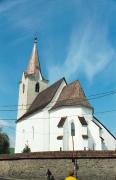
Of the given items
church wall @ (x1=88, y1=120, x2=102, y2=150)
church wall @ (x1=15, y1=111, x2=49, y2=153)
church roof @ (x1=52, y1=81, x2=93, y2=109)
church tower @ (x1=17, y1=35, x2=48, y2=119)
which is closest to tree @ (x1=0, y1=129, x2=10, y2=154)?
church wall @ (x1=15, y1=111, x2=49, y2=153)

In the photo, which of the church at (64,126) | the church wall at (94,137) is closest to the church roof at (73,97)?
the church at (64,126)

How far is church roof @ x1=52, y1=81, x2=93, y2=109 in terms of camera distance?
114 feet

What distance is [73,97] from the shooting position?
35.6 m

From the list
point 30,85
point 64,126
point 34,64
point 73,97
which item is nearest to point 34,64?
point 34,64

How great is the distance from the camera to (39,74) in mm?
51250

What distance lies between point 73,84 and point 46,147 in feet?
30.4

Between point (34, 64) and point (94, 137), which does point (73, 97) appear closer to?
point (94, 137)

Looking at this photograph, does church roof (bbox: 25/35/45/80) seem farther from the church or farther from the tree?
the tree

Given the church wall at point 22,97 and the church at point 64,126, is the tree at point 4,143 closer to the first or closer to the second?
the church at point 64,126

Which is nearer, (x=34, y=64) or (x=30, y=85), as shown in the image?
(x=30, y=85)

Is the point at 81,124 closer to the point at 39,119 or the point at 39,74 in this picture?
the point at 39,119

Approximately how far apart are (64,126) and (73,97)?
4052mm

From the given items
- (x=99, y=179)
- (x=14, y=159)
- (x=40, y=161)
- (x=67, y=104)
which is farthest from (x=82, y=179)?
(x=67, y=104)

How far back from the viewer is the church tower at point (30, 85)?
48.0 meters
